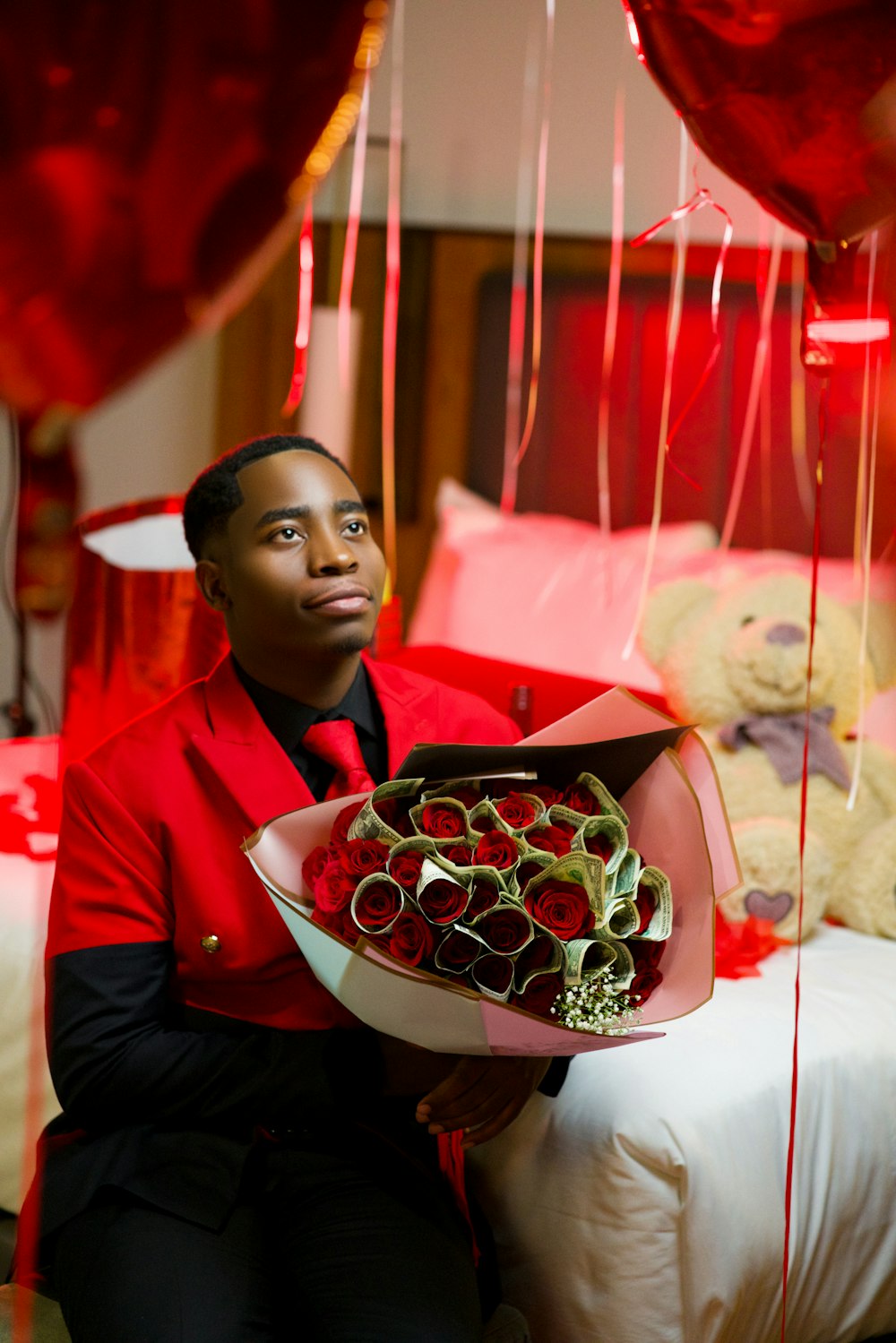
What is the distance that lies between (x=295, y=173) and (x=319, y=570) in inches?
35.3

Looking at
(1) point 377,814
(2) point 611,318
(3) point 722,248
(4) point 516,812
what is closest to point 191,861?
(1) point 377,814

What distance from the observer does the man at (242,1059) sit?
3.58 ft

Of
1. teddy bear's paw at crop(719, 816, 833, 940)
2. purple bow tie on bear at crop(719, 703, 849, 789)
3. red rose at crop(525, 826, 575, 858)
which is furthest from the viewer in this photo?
purple bow tie on bear at crop(719, 703, 849, 789)

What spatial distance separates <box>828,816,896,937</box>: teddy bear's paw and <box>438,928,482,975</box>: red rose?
3.30 feet

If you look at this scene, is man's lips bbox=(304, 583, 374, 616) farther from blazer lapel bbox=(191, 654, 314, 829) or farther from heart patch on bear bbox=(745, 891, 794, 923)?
heart patch on bear bbox=(745, 891, 794, 923)

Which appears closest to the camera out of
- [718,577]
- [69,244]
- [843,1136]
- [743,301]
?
[69,244]

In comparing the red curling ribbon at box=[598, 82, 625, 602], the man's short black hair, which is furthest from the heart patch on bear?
the red curling ribbon at box=[598, 82, 625, 602]

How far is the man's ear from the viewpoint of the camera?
1.29 metres

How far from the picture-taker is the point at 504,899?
99 cm

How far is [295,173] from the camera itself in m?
0.32

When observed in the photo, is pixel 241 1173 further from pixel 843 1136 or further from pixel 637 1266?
pixel 843 1136

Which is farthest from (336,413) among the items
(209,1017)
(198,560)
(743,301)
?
(209,1017)

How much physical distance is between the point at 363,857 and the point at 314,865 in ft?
0.19

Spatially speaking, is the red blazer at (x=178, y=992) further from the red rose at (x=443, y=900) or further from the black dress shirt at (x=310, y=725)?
the red rose at (x=443, y=900)
